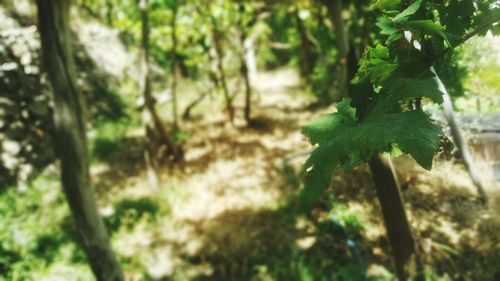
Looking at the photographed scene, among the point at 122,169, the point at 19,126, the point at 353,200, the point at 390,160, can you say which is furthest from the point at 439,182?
the point at 19,126

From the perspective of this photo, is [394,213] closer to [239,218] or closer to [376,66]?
[376,66]

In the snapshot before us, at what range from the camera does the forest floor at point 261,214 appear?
9.45 ft

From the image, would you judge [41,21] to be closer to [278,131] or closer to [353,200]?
[353,200]

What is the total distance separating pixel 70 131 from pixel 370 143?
318 centimetres

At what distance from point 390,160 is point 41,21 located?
297cm

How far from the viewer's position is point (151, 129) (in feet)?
20.5

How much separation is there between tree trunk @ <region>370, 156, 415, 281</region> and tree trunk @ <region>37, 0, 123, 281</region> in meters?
2.61

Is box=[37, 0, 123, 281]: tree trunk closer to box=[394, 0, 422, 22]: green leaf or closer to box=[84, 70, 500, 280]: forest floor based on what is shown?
box=[84, 70, 500, 280]: forest floor

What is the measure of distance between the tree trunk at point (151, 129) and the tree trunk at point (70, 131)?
248 cm

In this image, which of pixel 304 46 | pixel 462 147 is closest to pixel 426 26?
pixel 462 147

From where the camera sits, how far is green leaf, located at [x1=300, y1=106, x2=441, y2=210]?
692 millimetres

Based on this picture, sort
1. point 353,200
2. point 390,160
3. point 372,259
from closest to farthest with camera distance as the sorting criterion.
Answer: point 390,160 → point 353,200 → point 372,259

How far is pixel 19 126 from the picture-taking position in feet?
22.1

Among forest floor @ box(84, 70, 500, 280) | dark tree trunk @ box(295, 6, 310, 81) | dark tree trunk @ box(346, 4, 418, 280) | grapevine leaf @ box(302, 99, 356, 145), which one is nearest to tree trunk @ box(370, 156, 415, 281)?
dark tree trunk @ box(346, 4, 418, 280)
